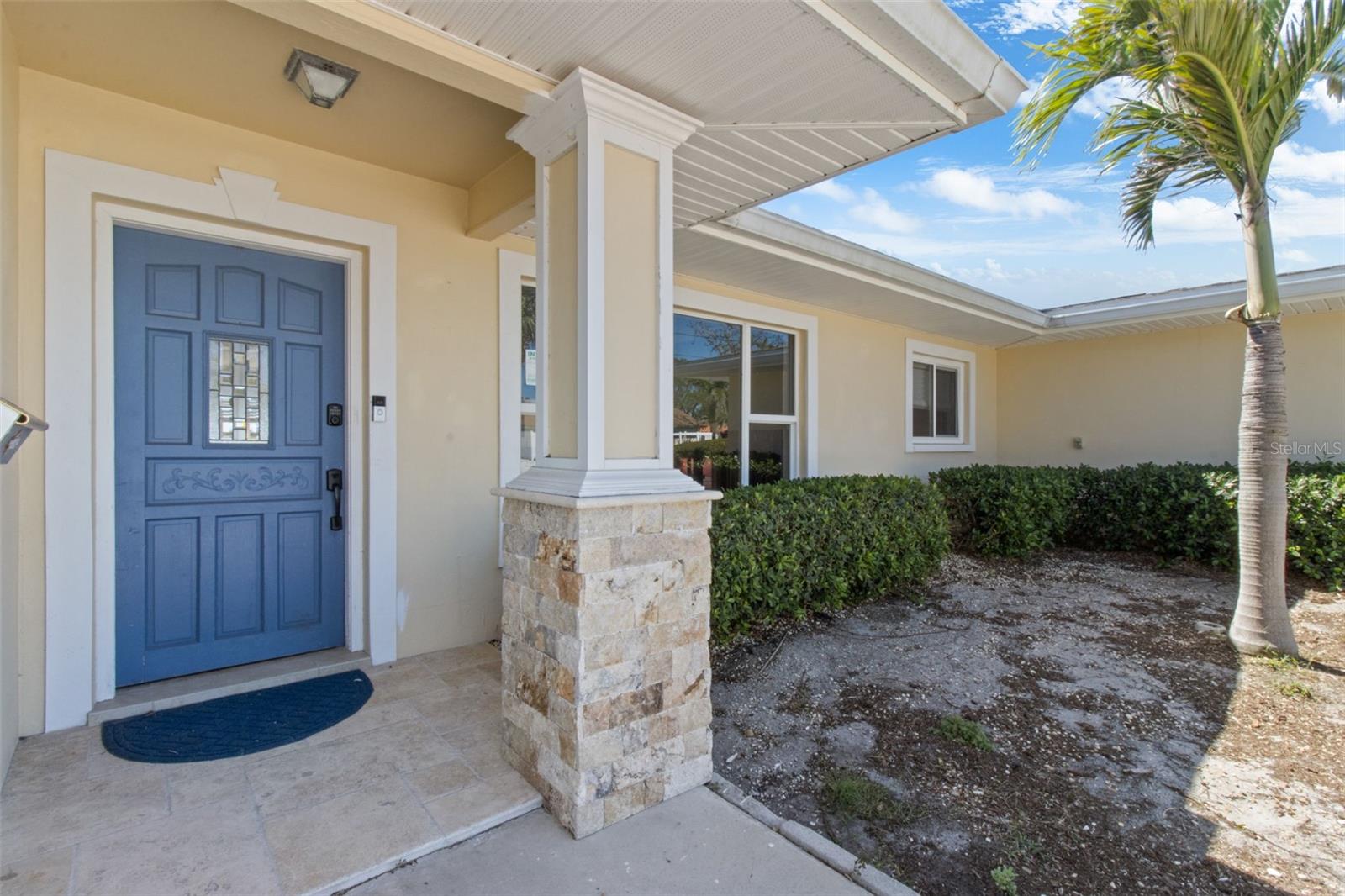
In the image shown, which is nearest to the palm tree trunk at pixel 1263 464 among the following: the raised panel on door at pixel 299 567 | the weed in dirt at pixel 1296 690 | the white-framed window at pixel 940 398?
the weed in dirt at pixel 1296 690

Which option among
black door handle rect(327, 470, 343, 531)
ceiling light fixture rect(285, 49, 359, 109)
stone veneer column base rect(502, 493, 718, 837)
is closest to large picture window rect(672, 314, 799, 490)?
black door handle rect(327, 470, 343, 531)

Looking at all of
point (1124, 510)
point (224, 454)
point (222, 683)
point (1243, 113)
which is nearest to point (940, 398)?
point (1124, 510)

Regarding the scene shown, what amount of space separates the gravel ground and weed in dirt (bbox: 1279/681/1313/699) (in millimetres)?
14

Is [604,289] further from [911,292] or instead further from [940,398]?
[940,398]

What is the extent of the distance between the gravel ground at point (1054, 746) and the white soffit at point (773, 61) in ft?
8.14

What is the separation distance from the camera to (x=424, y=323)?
332 centimetres

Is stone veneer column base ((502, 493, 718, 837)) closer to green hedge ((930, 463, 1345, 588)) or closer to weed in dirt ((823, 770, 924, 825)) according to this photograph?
weed in dirt ((823, 770, 924, 825))

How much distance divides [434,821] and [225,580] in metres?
1.81

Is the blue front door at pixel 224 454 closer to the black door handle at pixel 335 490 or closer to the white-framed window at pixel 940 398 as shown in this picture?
the black door handle at pixel 335 490

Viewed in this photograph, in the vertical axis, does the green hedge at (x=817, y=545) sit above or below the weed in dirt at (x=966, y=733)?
above

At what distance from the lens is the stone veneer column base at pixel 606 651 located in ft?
6.25

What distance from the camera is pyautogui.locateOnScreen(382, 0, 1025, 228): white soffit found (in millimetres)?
1797

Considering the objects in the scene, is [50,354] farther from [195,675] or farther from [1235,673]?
[1235,673]

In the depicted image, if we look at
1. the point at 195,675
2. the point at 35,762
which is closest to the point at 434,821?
the point at 35,762
